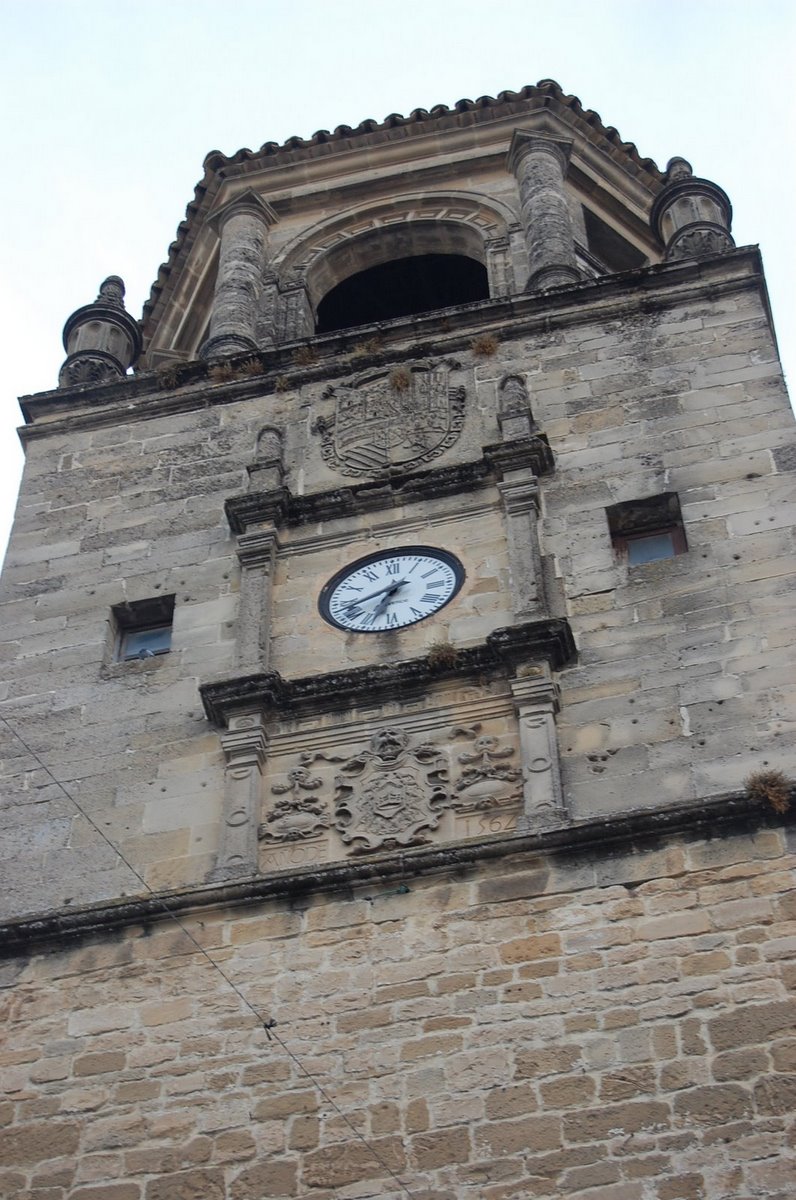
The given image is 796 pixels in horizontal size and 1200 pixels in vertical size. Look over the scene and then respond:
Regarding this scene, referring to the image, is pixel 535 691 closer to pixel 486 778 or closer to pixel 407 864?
pixel 486 778

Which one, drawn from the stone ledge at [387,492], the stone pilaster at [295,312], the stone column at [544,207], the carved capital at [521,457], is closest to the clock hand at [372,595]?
the stone ledge at [387,492]

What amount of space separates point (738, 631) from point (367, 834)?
271 centimetres

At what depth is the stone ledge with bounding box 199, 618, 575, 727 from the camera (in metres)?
12.5

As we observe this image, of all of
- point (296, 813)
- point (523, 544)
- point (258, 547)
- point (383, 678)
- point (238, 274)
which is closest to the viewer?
point (296, 813)

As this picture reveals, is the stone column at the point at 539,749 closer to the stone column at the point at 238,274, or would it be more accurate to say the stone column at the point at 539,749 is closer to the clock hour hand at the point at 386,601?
the clock hour hand at the point at 386,601

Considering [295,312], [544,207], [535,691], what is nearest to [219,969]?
[535,691]

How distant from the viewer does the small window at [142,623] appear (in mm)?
14164

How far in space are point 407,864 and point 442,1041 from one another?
1.20 metres

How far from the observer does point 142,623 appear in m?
14.4

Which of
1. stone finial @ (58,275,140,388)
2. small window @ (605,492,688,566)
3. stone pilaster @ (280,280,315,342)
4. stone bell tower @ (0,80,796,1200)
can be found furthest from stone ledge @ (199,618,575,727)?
stone pilaster @ (280,280,315,342)

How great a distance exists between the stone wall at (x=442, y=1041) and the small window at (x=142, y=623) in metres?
3.15

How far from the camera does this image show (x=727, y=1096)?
9.68m

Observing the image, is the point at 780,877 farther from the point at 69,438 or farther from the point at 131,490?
the point at 69,438

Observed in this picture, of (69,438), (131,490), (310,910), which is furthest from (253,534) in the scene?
(310,910)
